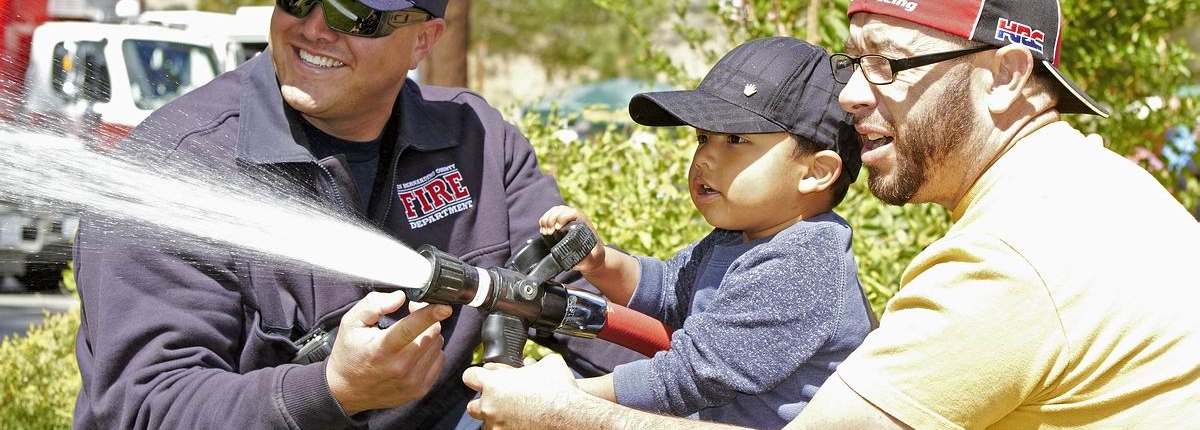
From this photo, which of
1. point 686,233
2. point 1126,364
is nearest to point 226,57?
point 686,233

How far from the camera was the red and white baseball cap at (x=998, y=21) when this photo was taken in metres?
2.45

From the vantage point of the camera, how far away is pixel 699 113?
120 inches

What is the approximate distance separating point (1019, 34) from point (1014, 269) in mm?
574

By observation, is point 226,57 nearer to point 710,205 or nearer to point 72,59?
point 72,59

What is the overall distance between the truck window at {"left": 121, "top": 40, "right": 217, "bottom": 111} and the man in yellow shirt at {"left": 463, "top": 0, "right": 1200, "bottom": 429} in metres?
11.1

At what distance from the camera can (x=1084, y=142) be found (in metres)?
2.44

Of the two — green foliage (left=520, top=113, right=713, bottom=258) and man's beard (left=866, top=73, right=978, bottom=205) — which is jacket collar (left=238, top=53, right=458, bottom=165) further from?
green foliage (left=520, top=113, right=713, bottom=258)

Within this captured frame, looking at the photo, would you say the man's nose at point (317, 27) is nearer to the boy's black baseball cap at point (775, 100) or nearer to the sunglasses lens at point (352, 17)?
the sunglasses lens at point (352, 17)

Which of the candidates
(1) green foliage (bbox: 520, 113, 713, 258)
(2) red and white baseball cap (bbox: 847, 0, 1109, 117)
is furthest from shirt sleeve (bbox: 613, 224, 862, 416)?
(1) green foliage (bbox: 520, 113, 713, 258)

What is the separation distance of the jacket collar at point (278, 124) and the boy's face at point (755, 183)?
0.83 meters

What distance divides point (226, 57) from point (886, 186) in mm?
12161

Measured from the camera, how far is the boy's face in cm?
301

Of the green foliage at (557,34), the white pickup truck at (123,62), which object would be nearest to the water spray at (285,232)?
the white pickup truck at (123,62)

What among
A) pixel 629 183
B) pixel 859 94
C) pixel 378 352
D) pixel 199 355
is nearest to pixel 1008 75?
pixel 859 94
